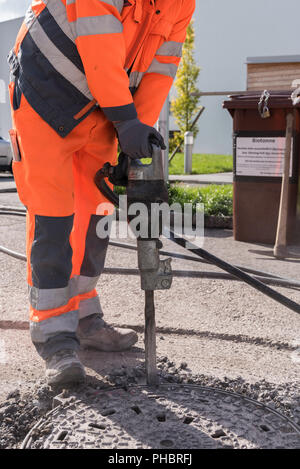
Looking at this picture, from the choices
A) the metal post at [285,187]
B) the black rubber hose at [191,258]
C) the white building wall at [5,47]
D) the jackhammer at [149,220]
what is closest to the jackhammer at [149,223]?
the jackhammer at [149,220]

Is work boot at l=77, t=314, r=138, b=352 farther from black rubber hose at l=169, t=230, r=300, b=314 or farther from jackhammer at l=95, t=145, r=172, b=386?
black rubber hose at l=169, t=230, r=300, b=314

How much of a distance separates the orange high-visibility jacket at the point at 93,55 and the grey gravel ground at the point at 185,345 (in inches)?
40.1

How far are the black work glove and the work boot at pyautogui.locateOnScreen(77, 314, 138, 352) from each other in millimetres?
919

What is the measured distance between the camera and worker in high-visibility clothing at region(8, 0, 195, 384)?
6.25 ft

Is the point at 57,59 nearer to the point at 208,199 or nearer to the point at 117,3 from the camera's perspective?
the point at 117,3

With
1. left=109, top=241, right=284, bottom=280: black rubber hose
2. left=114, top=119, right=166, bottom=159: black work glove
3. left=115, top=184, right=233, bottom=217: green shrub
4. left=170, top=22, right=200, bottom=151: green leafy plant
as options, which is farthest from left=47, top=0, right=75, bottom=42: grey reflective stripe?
left=170, top=22, right=200, bottom=151: green leafy plant

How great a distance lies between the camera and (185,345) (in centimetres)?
252

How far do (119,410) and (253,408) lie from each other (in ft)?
1.54

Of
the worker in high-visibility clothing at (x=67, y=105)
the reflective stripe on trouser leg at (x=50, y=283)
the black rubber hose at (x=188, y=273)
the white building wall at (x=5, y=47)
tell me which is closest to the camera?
the worker in high-visibility clothing at (x=67, y=105)

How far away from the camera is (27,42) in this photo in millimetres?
2115

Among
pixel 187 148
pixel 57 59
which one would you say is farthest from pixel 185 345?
pixel 187 148

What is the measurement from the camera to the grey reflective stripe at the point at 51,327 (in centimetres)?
216

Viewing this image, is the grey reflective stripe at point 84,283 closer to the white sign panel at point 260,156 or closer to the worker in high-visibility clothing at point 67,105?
the worker in high-visibility clothing at point 67,105

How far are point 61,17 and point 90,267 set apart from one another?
1.09 meters
